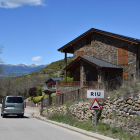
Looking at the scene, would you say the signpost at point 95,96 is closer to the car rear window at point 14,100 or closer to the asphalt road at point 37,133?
the asphalt road at point 37,133

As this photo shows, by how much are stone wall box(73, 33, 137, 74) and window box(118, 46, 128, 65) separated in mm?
406

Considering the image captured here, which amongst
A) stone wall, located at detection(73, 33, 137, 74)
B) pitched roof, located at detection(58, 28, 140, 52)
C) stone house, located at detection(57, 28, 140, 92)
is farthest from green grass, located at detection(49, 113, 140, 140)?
pitched roof, located at detection(58, 28, 140, 52)

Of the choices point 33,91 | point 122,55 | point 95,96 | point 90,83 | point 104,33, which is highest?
point 104,33

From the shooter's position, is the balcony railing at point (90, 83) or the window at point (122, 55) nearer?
the balcony railing at point (90, 83)

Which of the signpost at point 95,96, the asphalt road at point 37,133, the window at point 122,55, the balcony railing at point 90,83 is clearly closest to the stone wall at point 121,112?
the signpost at point 95,96

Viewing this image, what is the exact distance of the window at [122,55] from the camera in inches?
1114

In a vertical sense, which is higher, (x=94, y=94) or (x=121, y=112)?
(x=94, y=94)

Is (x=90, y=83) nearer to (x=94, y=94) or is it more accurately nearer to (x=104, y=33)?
(x=104, y=33)

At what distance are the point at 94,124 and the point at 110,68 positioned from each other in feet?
47.7

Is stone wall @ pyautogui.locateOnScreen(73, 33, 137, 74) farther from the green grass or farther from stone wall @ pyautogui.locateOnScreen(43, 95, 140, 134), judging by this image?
stone wall @ pyautogui.locateOnScreen(43, 95, 140, 134)

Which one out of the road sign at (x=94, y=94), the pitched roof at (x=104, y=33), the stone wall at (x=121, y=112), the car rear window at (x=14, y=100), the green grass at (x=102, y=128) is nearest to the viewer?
the green grass at (x=102, y=128)

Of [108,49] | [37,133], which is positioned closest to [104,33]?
[108,49]

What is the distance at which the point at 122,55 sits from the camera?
94.1 feet

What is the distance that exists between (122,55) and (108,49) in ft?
7.56
